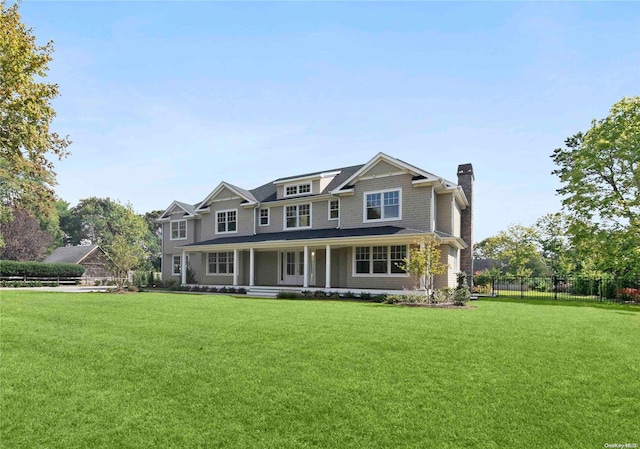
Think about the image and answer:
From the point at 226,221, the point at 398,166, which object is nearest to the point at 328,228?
the point at 398,166

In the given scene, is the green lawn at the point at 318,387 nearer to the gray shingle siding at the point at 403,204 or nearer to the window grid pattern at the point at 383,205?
the gray shingle siding at the point at 403,204

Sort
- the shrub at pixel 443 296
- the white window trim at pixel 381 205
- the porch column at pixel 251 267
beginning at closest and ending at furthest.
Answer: the shrub at pixel 443 296 → the white window trim at pixel 381 205 → the porch column at pixel 251 267

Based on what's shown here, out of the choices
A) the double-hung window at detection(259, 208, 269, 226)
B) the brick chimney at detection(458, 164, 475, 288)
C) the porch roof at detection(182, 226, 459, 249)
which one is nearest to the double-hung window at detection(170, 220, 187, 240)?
the porch roof at detection(182, 226, 459, 249)

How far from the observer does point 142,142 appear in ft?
59.6

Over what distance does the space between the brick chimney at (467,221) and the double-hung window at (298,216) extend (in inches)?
376

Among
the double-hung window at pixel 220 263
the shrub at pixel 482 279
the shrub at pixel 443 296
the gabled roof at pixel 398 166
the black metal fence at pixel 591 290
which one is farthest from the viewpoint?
the shrub at pixel 482 279

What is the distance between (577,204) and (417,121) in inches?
636

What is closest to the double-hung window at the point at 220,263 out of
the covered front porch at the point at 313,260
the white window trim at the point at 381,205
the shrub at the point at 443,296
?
the covered front porch at the point at 313,260

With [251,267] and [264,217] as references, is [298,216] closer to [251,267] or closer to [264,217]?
[264,217]

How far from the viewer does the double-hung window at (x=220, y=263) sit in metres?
27.5

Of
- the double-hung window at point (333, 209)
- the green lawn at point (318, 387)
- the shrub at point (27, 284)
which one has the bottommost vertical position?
the shrub at point (27, 284)

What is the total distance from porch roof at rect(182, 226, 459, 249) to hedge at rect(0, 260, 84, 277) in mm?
19074

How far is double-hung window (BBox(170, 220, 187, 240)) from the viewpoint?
31.8m

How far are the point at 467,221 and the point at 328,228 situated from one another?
860cm
